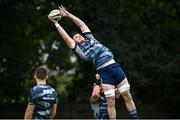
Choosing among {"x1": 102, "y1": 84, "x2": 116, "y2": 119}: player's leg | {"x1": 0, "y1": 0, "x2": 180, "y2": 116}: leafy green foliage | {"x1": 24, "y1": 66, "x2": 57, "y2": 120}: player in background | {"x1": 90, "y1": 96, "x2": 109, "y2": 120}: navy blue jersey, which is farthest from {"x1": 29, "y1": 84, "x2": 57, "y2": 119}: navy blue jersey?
{"x1": 0, "y1": 0, "x2": 180, "y2": 116}: leafy green foliage

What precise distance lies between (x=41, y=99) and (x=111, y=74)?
156 cm

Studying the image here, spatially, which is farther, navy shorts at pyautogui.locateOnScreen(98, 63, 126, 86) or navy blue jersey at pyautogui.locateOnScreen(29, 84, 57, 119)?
navy shorts at pyautogui.locateOnScreen(98, 63, 126, 86)

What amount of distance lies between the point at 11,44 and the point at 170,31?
7.17m

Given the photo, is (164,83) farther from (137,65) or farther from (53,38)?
(53,38)

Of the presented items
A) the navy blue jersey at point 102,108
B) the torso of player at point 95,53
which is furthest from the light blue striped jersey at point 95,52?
the navy blue jersey at point 102,108

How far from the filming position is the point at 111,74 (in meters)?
9.96

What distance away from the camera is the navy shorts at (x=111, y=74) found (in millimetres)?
9953

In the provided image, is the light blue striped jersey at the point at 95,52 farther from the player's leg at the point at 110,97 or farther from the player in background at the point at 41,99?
the player in background at the point at 41,99

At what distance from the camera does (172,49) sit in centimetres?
2648

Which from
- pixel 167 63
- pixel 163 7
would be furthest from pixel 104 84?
pixel 163 7

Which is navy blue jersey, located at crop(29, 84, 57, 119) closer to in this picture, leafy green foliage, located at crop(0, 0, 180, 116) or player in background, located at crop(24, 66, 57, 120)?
player in background, located at crop(24, 66, 57, 120)

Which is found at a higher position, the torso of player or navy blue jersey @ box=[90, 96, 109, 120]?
the torso of player

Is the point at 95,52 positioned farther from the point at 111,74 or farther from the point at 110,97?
the point at 110,97

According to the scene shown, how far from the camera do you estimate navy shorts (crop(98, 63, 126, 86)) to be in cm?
995
